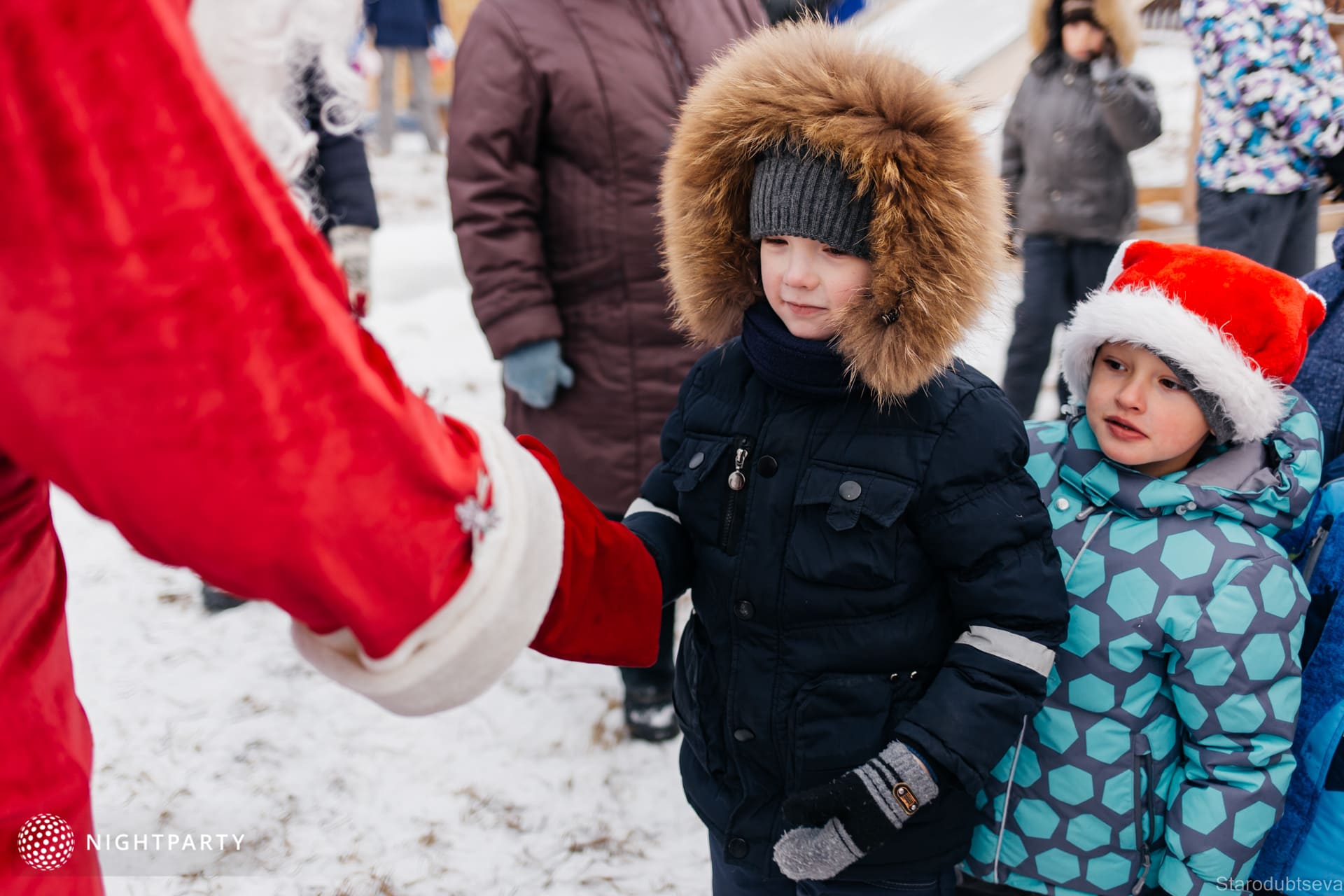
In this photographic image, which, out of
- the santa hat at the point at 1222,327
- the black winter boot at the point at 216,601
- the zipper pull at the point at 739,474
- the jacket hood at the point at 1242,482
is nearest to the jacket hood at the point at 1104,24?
the santa hat at the point at 1222,327

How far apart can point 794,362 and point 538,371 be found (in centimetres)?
113

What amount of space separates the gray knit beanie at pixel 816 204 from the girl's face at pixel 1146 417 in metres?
0.51

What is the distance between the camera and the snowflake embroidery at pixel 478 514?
783 millimetres

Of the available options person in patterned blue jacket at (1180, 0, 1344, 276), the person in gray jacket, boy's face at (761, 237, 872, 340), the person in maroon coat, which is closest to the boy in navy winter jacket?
boy's face at (761, 237, 872, 340)

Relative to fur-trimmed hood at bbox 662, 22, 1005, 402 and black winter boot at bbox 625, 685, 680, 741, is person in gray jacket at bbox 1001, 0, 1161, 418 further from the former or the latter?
fur-trimmed hood at bbox 662, 22, 1005, 402

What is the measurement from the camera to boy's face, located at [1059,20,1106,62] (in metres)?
4.11

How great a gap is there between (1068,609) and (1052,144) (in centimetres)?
337

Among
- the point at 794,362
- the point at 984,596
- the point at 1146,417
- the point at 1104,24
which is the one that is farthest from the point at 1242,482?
the point at 1104,24

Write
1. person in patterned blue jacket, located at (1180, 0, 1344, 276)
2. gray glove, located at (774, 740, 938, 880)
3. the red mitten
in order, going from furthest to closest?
person in patterned blue jacket, located at (1180, 0, 1344, 276), gray glove, located at (774, 740, 938, 880), the red mitten

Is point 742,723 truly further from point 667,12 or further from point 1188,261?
point 667,12

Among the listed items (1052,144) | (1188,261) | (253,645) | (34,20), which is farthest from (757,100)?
(1052,144)

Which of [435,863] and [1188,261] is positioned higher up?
[1188,261]

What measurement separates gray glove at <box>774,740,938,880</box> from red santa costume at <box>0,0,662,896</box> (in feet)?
2.31

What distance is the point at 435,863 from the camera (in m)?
2.37
